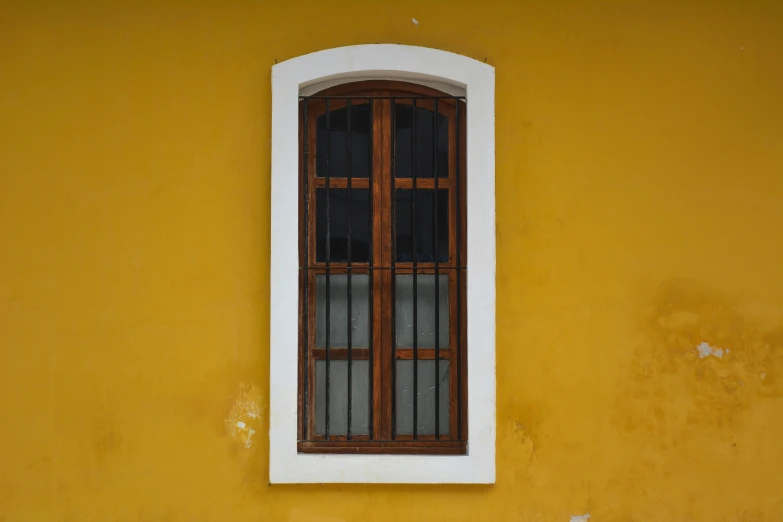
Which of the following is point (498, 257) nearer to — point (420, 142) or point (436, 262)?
point (436, 262)

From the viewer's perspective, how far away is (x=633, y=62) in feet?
12.4

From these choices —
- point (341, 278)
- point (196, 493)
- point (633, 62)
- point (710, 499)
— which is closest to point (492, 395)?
point (341, 278)

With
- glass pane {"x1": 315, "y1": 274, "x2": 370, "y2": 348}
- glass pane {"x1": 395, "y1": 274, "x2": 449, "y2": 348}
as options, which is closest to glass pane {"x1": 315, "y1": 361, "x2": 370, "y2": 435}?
glass pane {"x1": 315, "y1": 274, "x2": 370, "y2": 348}

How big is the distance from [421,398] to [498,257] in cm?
83

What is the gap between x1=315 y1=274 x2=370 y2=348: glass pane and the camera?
387 centimetres

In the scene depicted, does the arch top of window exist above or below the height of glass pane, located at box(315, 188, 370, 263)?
above

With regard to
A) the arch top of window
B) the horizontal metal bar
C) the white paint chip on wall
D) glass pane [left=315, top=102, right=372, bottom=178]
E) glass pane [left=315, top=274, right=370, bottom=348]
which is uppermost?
the arch top of window

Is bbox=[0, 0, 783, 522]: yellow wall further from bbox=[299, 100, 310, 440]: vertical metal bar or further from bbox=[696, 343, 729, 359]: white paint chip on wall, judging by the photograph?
bbox=[299, 100, 310, 440]: vertical metal bar

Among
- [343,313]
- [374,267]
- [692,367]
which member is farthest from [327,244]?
[692,367]

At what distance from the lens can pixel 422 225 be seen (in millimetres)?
3873

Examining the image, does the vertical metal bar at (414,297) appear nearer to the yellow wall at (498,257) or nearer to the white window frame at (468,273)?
the white window frame at (468,273)

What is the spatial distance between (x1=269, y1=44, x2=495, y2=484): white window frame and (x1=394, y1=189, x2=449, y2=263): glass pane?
222 millimetres

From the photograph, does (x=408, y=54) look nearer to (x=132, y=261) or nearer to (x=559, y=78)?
(x=559, y=78)

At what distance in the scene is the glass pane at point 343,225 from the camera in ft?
12.7
